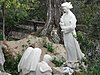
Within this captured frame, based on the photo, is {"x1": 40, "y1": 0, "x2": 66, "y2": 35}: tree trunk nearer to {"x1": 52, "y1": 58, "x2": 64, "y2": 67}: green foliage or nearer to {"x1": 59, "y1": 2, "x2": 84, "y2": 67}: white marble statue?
{"x1": 52, "y1": 58, "x2": 64, "y2": 67}: green foliage

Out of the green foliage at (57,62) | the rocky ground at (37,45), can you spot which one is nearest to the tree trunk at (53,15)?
the rocky ground at (37,45)

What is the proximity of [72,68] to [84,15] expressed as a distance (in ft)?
26.9

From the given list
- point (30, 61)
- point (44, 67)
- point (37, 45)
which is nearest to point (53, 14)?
point (37, 45)

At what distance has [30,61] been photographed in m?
11.9

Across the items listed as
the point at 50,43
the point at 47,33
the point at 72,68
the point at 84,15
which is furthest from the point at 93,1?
the point at 72,68

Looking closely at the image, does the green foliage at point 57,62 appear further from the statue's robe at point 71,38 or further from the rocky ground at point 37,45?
the statue's robe at point 71,38

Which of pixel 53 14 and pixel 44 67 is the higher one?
pixel 53 14

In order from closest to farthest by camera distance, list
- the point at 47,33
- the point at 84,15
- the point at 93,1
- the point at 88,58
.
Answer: the point at 88,58, the point at 47,33, the point at 84,15, the point at 93,1

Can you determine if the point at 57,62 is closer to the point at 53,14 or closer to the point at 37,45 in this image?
the point at 37,45

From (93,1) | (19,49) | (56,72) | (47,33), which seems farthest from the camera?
(93,1)

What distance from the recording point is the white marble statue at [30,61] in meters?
11.8

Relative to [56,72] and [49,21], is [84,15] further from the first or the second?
[56,72]

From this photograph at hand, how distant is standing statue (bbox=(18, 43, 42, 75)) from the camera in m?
11.8

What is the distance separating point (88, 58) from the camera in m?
11.6
